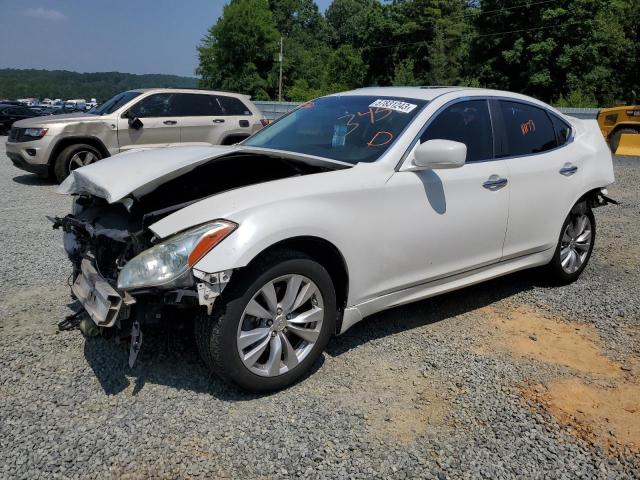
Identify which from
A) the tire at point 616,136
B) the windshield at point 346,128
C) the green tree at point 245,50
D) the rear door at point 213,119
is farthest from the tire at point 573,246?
the green tree at point 245,50

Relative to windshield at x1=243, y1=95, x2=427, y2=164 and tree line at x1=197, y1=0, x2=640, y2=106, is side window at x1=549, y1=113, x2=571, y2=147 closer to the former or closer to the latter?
windshield at x1=243, y1=95, x2=427, y2=164

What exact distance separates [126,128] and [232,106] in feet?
7.02

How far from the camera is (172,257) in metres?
2.55

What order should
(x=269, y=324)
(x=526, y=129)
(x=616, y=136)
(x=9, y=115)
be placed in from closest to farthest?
(x=269, y=324) → (x=526, y=129) → (x=616, y=136) → (x=9, y=115)

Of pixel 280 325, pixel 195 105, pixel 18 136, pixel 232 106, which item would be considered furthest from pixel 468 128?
pixel 18 136

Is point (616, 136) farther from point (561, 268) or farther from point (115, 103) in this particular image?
point (115, 103)

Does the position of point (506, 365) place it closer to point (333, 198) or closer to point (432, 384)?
point (432, 384)

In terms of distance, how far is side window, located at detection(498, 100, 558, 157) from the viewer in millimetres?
4137

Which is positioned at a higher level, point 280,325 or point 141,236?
point 141,236

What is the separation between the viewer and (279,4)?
85562mm

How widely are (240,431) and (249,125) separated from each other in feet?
28.0

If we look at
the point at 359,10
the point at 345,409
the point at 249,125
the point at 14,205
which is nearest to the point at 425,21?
the point at 359,10

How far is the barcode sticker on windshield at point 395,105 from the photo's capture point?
12.0 ft

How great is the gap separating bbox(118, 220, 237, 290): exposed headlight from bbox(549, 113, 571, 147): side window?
3285mm
